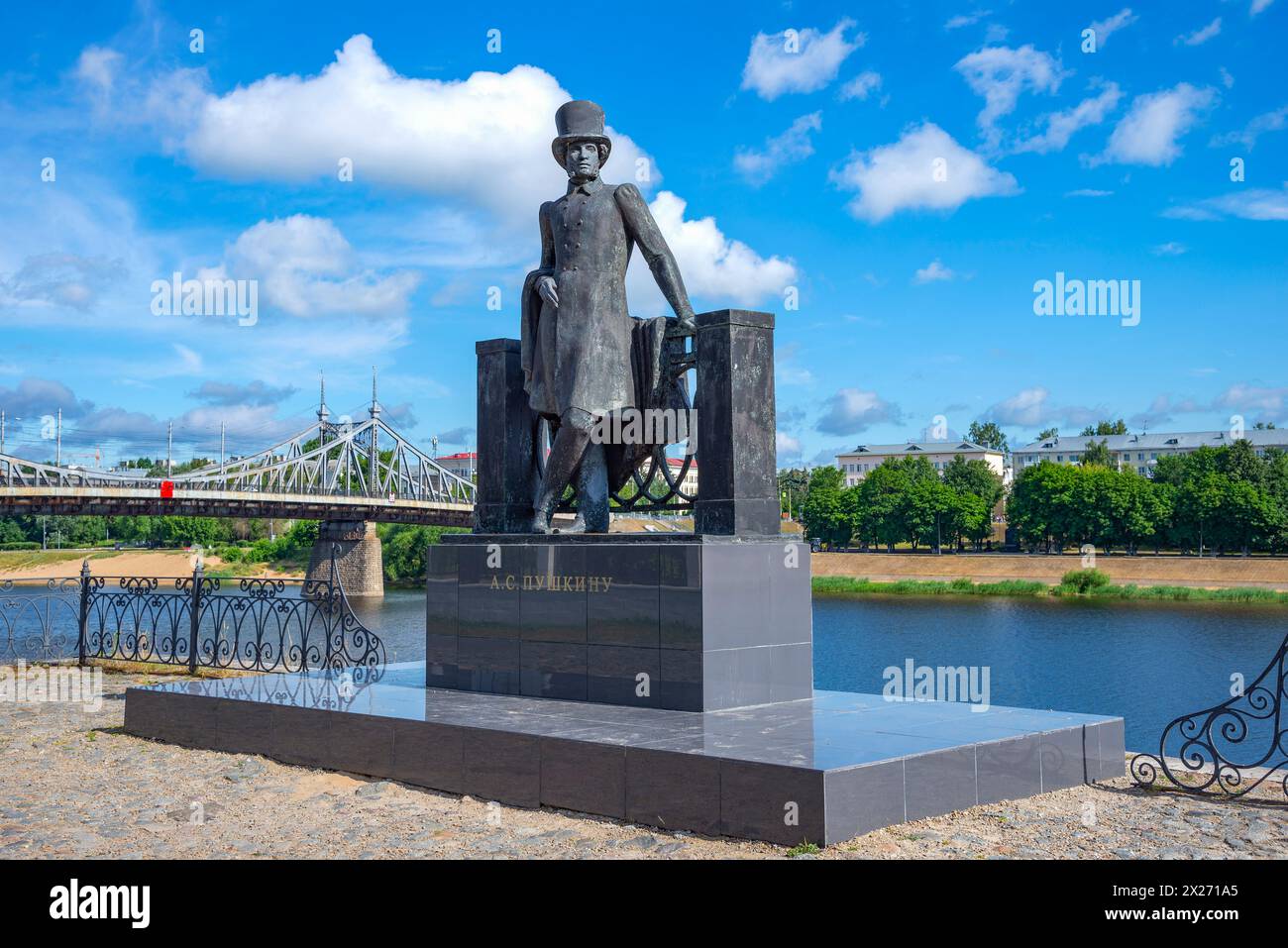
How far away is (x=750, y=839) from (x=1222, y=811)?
1999mm

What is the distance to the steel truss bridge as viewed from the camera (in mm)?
29703

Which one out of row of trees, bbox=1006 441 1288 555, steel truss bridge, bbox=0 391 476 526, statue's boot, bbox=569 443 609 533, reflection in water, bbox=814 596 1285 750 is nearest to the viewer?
statue's boot, bbox=569 443 609 533

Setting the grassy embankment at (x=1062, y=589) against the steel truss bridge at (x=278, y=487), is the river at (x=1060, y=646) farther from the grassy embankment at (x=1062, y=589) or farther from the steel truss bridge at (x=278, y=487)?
the steel truss bridge at (x=278, y=487)

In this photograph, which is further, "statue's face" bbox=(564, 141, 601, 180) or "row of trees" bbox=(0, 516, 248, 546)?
"row of trees" bbox=(0, 516, 248, 546)

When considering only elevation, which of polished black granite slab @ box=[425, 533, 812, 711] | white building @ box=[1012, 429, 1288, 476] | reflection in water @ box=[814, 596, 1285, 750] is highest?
white building @ box=[1012, 429, 1288, 476]

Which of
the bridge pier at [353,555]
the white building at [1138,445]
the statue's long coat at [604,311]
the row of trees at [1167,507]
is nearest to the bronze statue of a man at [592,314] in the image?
the statue's long coat at [604,311]

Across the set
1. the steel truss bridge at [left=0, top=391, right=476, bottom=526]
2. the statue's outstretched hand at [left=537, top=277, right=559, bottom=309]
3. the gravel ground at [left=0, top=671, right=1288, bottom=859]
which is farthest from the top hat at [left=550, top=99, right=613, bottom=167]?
the steel truss bridge at [left=0, top=391, right=476, bottom=526]

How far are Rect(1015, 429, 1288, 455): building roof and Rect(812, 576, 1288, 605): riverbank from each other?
4610 cm

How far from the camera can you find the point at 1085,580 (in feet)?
105

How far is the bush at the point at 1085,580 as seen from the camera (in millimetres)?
31844

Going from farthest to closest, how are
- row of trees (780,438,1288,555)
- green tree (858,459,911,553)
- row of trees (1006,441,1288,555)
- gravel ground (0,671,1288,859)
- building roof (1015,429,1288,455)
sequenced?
building roof (1015,429,1288,455) → green tree (858,459,911,553) → row of trees (780,438,1288,555) → row of trees (1006,441,1288,555) → gravel ground (0,671,1288,859)

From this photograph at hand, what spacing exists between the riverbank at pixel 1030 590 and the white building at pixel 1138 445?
4178 cm

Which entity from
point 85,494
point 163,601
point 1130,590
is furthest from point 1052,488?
point 163,601

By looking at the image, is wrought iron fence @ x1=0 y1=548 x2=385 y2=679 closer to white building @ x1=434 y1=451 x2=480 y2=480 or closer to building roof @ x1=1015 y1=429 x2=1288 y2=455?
white building @ x1=434 y1=451 x2=480 y2=480
